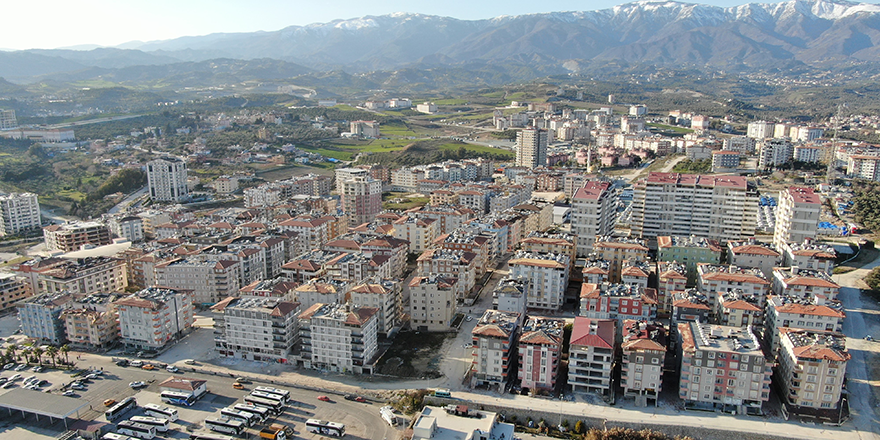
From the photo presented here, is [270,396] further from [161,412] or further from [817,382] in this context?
[817,382]

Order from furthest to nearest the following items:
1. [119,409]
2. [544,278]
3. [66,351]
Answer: [544,278], [66,351], [119,409]

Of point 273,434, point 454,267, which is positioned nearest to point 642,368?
point 454,267

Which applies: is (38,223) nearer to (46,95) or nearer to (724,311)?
(724,311)

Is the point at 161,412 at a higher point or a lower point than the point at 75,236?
lower

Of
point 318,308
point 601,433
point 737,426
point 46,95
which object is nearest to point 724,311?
point 737,426

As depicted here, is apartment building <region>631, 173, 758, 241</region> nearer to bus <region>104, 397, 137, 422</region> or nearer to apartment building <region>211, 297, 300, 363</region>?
apartment building <region>211, 297, 300, 363</region>

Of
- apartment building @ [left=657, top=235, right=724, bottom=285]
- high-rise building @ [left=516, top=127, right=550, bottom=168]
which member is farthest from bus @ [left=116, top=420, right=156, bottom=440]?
high-rise building @ [left=516, top=127, right=550, bottom=168]
